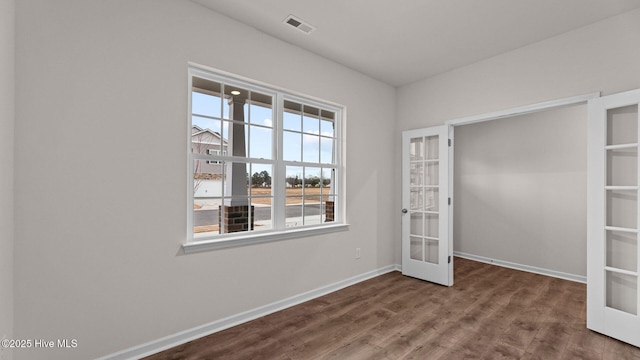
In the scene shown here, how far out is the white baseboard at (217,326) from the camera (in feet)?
6.88

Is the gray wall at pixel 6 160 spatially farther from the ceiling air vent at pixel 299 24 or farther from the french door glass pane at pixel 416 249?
the french door glass pane at pixel 416 249

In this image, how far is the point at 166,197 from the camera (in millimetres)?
2277

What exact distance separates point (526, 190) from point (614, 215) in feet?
6.64

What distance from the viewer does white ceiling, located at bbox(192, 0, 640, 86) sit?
7.96 ft

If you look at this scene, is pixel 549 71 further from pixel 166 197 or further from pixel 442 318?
pixel 166 197

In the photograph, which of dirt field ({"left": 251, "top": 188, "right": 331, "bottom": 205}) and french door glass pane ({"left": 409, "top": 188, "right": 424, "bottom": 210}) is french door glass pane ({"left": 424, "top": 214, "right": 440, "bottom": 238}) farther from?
dirt field ({"left": 251, "top": 188, "right": 331, "bottom": 205})

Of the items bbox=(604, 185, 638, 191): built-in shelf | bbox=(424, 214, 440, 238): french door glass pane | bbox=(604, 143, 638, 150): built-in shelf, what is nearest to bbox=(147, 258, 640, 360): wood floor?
bbox=(424, 214, 440, 238): french door glass pane

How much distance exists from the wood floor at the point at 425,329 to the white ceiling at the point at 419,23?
2.85 metres

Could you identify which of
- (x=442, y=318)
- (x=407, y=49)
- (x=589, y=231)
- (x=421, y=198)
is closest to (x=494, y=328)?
(x=442, y=318)

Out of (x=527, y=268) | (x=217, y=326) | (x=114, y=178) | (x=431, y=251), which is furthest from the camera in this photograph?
(x=527, y=268)

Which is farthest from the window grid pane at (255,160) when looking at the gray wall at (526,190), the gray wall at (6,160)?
the gray wall at (526,190)

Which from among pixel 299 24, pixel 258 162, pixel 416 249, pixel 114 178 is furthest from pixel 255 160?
pixel 416 249

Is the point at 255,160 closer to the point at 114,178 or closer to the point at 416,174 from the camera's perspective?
the point at 114,178

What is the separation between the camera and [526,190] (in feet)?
14.3
